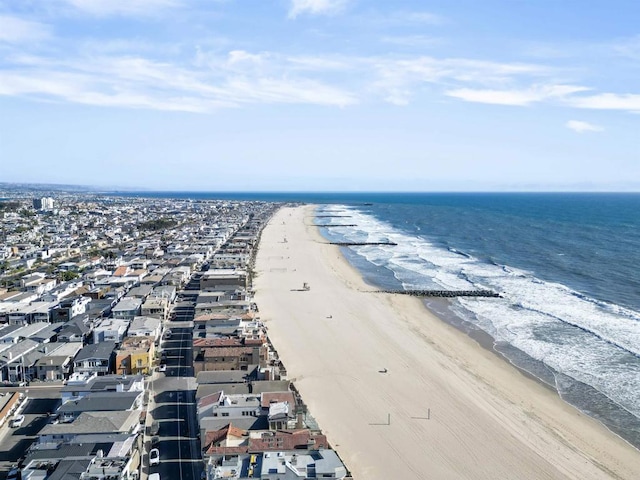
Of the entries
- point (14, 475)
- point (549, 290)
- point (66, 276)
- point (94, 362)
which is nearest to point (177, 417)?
point (14, 475)

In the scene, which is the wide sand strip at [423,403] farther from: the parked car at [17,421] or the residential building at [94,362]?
the parked car at [17,421]

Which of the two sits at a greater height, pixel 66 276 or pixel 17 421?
pixel 66 276

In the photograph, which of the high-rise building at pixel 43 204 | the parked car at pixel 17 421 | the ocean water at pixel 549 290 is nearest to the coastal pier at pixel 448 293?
the ocean water at pixel 549 290

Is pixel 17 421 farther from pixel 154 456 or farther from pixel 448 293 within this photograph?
pixel 448 293

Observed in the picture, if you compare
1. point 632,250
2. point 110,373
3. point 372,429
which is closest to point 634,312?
point 372,429

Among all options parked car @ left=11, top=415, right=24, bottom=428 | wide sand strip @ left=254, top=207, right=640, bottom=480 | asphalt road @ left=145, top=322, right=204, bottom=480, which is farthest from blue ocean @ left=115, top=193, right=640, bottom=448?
parked car @ left=11, top=415, right=24, bottom=428

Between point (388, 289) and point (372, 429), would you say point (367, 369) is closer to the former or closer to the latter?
point (372, 429)

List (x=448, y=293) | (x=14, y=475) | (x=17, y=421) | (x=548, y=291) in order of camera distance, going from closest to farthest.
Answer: (x=14, y=475)
(x=17, y=421)
(x=448, y=293)
(x=548, y=291)

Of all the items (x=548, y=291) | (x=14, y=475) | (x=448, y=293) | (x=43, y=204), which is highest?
(x=43, y=204)
